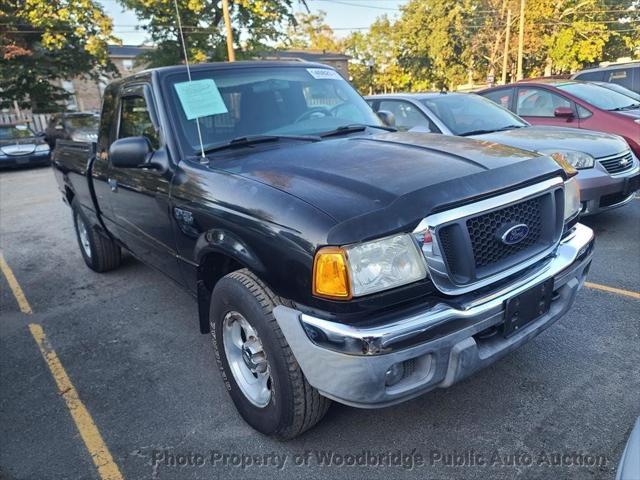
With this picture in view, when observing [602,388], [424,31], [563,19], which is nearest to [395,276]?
[602,388]

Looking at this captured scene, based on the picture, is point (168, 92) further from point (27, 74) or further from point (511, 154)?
point (27, 74)

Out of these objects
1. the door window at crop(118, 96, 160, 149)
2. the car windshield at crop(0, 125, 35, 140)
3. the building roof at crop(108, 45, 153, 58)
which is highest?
the building roof at crop(108, 45, 153, 58)

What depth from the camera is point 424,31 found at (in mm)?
40062

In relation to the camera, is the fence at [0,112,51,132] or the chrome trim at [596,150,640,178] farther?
the fence at [0,112,51,132]

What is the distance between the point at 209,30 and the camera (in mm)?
24344

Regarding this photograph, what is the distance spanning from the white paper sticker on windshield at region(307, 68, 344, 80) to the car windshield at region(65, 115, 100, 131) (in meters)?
13.5

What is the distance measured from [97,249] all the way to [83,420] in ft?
8.80

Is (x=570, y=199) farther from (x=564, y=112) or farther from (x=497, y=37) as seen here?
(x=497, y=37)

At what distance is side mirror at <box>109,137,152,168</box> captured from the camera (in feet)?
9.58

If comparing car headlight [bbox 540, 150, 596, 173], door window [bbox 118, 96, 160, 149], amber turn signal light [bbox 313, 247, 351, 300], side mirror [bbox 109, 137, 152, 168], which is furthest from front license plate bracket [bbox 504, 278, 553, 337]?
car headlight [bbox 540, 150, 596, 173]

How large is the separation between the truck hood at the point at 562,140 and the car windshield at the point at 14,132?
16.2 m

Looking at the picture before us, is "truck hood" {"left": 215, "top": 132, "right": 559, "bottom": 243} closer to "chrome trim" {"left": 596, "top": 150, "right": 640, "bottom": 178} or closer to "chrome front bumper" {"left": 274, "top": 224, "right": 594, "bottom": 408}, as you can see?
"chrome front bumper" {"left": 274, "top": 224, "right": 594, "bottom": 408}

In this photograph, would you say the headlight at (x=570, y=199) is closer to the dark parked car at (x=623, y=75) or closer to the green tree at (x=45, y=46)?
the dark parked car at (x=623, y=75)

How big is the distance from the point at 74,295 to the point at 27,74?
2258cm
